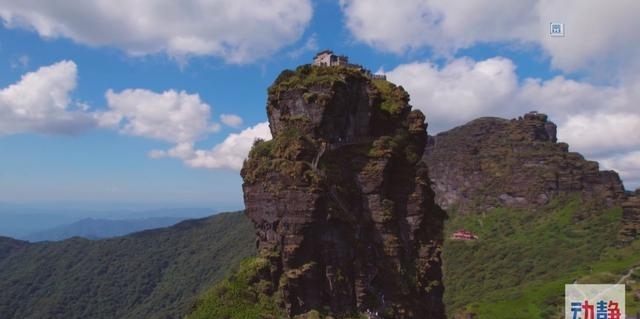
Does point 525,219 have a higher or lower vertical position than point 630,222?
higher

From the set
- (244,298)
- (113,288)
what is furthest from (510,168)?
(244,298)

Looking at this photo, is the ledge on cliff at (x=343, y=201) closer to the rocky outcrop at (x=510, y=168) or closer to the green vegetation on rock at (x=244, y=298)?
the green vegetation on rock at (x=244, y=298)

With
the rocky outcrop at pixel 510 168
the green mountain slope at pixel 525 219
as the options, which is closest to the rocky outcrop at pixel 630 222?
the green mountain slope at pixel 525 219

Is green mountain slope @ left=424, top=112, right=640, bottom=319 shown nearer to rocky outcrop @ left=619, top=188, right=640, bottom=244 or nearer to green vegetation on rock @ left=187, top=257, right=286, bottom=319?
rocky outcrop @ left=619, top=188, right=640, bottom=244

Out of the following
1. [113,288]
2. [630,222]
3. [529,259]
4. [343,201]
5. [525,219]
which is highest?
[525,219]

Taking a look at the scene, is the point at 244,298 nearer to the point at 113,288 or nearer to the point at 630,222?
the point at 630,222

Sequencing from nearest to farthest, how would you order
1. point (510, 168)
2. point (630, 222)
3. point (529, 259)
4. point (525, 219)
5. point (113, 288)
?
point (630, 222)
point (529, 259)
point (525, 219)
point (510, 168)
point (113, 288)
